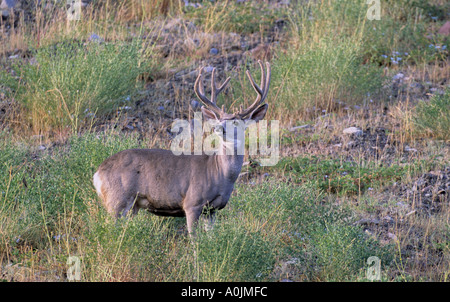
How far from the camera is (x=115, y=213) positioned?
593 centimetres

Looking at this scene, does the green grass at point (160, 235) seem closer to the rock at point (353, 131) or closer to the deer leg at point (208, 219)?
the deer leg at point (208, 219)

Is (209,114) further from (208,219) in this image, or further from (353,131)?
(353,131)

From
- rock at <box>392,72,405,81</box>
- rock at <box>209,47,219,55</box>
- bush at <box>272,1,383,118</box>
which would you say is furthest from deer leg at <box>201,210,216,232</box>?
rock at <box>392,72,405,81</box>

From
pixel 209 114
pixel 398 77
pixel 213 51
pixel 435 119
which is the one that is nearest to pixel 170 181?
pixel 209 114

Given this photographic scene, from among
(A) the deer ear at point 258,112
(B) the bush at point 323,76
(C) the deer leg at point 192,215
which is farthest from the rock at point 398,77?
(C) the deer leg at point 192,215

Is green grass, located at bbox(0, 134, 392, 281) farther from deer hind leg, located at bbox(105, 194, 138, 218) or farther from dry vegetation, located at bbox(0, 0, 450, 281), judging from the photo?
deer hind leg, located at bbox(105, 194, 138, 218)

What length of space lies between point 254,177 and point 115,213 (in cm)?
295

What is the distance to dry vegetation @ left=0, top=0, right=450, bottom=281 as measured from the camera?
Result: 5699mm

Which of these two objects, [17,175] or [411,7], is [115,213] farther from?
[411,7]

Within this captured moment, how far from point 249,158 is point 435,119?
2.70m

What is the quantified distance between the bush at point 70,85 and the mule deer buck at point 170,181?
3.11 metres

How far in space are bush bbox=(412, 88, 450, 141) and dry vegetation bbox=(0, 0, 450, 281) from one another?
2cm
